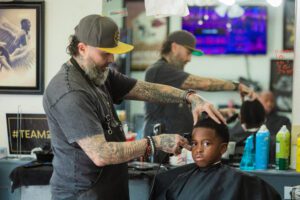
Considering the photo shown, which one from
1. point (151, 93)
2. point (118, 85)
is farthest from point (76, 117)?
point (151, 93)

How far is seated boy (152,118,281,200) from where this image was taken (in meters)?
2.37

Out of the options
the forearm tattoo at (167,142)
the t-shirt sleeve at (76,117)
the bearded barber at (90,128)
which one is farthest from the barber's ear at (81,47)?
the forearm tattoo at (167,142)

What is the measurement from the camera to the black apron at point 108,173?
222cm

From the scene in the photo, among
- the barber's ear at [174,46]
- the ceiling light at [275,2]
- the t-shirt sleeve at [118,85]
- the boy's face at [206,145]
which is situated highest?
the ceiling light at [275,2]

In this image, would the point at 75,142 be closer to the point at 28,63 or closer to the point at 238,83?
the point at 28,63

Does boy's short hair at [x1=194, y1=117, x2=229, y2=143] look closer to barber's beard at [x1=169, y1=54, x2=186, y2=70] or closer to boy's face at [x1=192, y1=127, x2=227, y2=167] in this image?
boy's face at [x1=192, y1=127, x2=227, y2=167]

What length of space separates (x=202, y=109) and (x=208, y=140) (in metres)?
0.16

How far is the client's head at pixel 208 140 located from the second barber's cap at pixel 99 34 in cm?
54

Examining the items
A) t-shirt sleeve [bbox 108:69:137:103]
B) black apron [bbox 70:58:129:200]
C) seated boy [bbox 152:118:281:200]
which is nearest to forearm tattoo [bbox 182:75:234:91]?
t-shirt sleeve [bbox 108:69:137:103]

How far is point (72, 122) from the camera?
2061 mm

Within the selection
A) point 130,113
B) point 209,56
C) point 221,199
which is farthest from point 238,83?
point 221,199

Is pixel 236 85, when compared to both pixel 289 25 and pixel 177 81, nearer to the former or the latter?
pixel 177 81

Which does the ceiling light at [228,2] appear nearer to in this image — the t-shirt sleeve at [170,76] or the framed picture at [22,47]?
the t-shirt sleeve at [170,76]

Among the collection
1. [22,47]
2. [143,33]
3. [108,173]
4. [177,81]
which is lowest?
[108,173]
